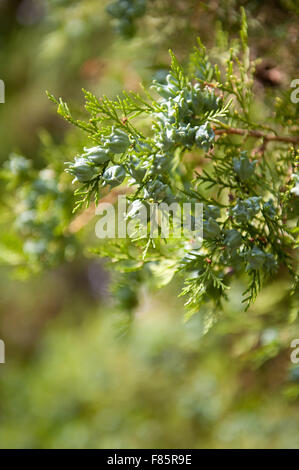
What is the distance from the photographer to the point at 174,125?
42 cm

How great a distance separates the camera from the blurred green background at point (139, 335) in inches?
27.9

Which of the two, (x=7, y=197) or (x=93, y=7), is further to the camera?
(x=93, y=7)

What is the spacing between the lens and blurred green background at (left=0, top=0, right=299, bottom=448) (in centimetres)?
71

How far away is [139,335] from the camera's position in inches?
58.7

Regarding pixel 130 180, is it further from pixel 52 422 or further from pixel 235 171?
pixel 52 422

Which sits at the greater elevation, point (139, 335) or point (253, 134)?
point (139, 335)

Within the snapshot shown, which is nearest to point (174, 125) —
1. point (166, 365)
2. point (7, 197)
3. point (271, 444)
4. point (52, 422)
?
point (7, 197)

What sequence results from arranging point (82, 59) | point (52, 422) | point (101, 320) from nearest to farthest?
point (82, 59) → point (52, 422) → point (101, 320)

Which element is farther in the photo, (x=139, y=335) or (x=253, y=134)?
(x=139, y=335)

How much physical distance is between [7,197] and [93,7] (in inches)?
20.3

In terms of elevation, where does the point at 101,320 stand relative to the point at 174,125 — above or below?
above

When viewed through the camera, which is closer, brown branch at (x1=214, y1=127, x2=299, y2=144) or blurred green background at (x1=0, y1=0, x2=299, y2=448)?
brown branch at (x1=214, y1=127, x2=299, y2=144)

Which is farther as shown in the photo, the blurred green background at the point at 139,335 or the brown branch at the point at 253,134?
the blurred green background at the point at 139,335
